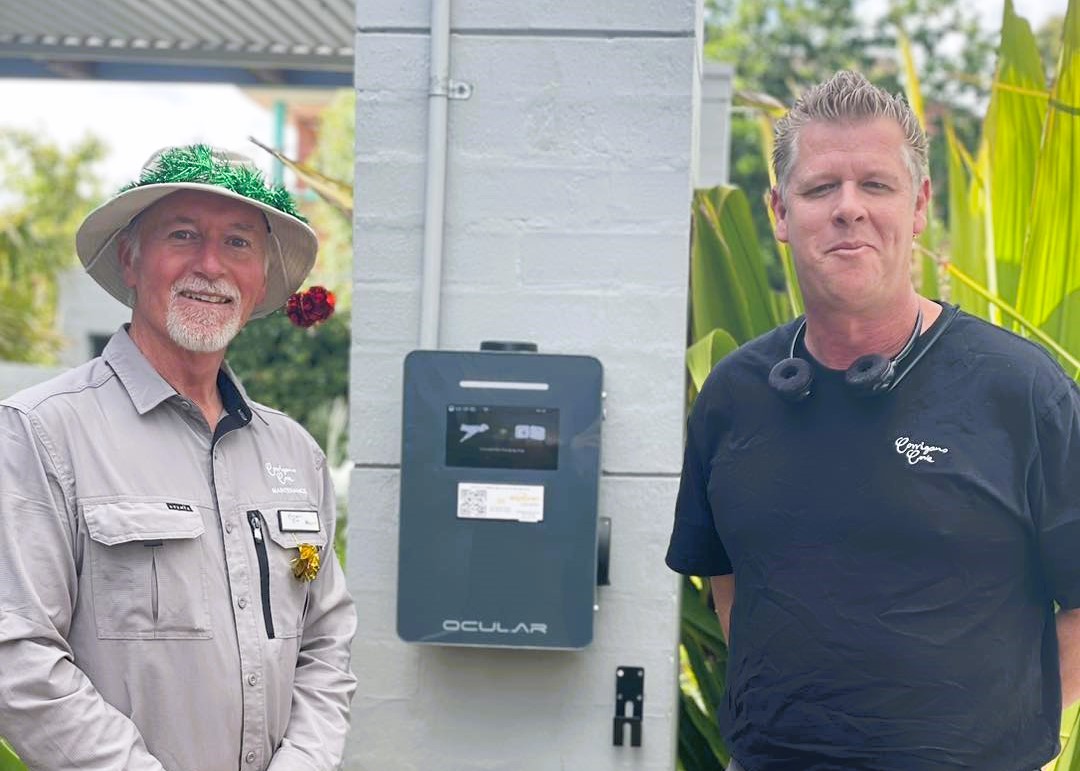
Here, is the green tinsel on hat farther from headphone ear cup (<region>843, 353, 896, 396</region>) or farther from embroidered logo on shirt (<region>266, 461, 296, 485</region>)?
headphone ear cup (<region>843, 353, 896, 396</region>)

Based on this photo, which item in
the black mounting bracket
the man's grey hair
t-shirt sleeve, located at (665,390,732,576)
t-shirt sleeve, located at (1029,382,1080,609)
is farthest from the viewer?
the black mounting bracket

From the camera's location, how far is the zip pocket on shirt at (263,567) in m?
2.44

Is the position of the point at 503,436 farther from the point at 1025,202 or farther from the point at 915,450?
the point at 1025,202

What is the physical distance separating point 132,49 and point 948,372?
4.81 metres

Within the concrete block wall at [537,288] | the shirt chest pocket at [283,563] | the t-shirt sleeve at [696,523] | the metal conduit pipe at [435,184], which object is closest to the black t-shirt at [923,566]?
the t-shirt sleeve at [696,523]

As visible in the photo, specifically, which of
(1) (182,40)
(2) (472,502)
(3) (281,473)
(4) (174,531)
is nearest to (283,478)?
(3) (281,473)

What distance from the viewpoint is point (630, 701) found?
3.28 metres

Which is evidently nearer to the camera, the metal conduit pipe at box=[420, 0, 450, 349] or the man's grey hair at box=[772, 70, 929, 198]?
the man's grey hair at box=[772, 70, 929, 198]

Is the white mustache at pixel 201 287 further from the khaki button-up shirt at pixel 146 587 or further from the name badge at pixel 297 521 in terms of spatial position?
the name badge at pixel 297 521

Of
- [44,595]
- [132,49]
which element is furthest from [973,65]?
[44,595]

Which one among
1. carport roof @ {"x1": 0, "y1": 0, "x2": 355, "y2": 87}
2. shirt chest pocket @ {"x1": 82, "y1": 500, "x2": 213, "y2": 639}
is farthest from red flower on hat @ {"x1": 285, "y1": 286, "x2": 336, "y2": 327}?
carport roof @ {"x1": 0, "y1": 0, "x2": 355, "y2": 87}

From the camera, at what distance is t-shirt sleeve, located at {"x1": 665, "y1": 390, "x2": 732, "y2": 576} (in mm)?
2422

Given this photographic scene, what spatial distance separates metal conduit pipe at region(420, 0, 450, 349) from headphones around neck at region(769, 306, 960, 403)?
121cm

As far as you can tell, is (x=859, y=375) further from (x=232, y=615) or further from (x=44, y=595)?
(x=44, y=595)
